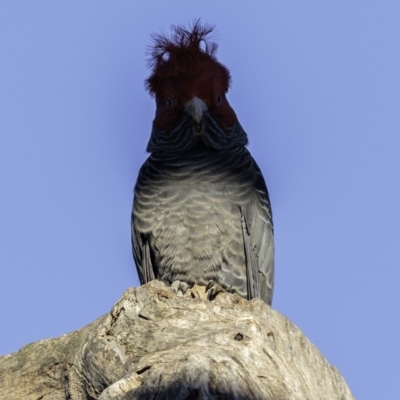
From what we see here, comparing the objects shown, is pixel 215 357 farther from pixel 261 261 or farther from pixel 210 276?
pixel 261 261

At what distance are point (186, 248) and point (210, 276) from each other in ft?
1.17

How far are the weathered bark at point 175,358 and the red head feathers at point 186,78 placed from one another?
2724 mm

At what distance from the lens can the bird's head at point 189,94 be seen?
776cm

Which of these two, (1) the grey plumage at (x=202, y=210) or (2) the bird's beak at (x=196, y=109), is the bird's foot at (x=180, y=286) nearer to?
(1) the grey plumage at (x=202, y=210)

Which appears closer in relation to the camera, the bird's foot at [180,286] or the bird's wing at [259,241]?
the bird's foot at [180,286]

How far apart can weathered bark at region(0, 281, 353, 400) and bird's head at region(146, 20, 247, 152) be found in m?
2.63

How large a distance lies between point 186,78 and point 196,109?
0.35 m

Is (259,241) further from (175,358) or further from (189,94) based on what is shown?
(175,358)

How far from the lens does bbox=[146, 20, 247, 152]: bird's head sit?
7.76 metres

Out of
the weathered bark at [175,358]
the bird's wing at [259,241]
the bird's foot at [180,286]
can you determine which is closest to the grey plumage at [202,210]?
the bird's wing at [259,241]

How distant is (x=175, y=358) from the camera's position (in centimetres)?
465

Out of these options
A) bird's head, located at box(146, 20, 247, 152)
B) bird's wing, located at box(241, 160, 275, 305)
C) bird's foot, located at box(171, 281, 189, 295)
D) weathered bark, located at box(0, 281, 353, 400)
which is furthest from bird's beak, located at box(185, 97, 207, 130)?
weathered bark, located at box(0, 281, 353, 400)

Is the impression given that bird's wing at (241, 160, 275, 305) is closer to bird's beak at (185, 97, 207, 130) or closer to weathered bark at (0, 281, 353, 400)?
bird's beak at (185, 97, 207, 130)

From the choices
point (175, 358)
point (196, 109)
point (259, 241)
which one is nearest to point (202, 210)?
point (259, 241)
